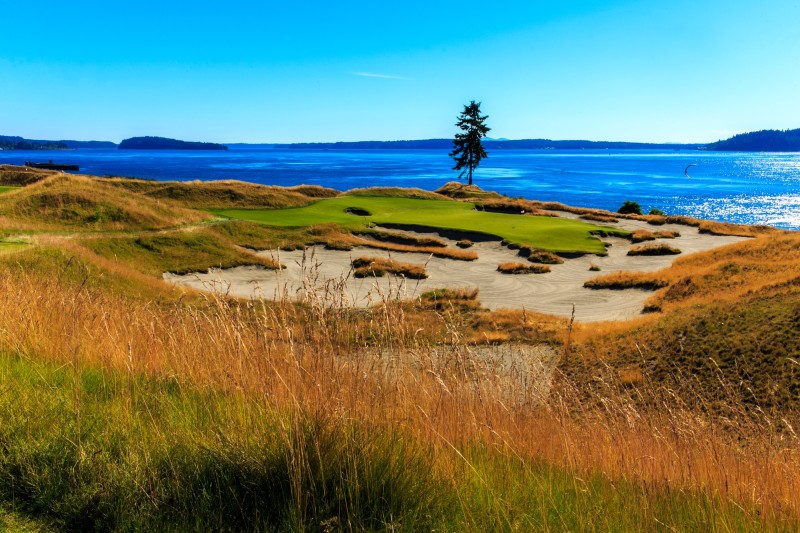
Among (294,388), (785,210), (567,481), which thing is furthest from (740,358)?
(785,210)

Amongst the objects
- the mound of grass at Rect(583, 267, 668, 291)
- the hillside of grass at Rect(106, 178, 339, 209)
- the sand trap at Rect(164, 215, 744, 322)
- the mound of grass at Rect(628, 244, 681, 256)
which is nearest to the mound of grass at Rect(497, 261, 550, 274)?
the sand trap at Rect(164, 215, 744, 322)

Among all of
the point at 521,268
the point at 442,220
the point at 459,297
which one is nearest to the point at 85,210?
the point at 459,297

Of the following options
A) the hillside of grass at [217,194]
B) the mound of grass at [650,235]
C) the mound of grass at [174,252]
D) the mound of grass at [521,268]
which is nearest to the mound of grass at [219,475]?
the mound of grass at [174,252]

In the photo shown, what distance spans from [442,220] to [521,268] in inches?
485

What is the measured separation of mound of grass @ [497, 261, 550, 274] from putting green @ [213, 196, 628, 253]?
445 centimetres

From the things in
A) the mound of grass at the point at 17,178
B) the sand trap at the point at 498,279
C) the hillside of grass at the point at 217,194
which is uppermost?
the mound of grass at the point at 17,178

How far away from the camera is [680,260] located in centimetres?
2936

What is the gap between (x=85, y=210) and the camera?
29812 millimetres

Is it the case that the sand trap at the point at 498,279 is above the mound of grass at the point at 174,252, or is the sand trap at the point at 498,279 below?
below

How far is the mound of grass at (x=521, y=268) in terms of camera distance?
28.6 m

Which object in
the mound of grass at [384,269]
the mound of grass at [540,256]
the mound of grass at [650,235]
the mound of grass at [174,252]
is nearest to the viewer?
the mound of grass at [174,252]

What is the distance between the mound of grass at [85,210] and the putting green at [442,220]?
264 inches

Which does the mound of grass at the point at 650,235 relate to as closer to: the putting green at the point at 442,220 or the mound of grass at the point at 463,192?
the putting green at the point at 442,220

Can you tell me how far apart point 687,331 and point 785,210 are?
10515cm
